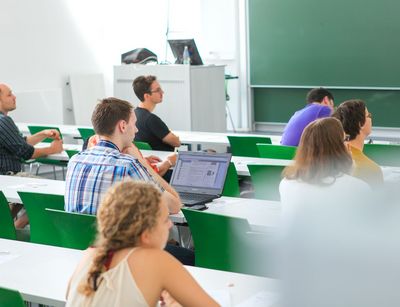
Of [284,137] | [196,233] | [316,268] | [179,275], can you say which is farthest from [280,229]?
Result: [284,137]

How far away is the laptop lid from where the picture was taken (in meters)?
4.09

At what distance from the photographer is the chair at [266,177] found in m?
4.50

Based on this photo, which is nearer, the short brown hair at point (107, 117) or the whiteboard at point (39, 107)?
the short brown hair at point (107, 117)

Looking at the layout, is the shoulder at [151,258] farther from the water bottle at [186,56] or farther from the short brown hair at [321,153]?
the water bottle at [186,56]

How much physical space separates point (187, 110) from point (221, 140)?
8.31ft

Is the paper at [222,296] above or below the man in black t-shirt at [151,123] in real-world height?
below

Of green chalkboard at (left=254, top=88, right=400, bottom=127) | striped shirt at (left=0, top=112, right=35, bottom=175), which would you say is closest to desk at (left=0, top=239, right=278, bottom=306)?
striped shirt at (left=0, top=112, right=35, bottom=175)

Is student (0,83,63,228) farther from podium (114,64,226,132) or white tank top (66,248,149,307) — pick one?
white tank top (66,248,149,307)

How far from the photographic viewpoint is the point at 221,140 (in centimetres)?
671

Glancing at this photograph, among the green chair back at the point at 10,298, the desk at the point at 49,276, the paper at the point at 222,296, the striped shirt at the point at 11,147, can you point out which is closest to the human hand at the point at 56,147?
the striped shirt at the point at 11,147

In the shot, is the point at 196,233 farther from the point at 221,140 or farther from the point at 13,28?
the point at 13,28

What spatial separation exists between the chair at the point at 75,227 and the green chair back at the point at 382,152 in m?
2.87

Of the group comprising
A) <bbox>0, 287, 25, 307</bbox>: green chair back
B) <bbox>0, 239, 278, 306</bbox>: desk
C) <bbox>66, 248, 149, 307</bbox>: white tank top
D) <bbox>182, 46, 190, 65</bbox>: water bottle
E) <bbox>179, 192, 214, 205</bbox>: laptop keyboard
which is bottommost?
<bbox>179, 192, 214, 205</bbox>: laptop keyboard

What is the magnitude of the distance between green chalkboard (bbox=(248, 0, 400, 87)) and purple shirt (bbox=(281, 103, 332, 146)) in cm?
449
